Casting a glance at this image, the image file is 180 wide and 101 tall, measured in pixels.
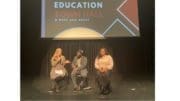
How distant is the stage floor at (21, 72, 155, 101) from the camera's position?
4.94ft

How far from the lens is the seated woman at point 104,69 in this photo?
1517 millimetres

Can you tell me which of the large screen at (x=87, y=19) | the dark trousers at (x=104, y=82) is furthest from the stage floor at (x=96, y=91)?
the large screen at (x=87, y=19)

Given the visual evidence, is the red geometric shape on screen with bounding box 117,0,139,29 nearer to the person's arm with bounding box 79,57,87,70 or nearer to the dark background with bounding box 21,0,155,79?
the dark background with bounding box 21,0,155,79

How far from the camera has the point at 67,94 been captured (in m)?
1.51

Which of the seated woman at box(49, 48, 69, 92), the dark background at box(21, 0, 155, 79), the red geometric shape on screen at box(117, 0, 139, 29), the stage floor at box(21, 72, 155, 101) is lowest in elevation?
the stage floor at box(21, 72, 155, 101)

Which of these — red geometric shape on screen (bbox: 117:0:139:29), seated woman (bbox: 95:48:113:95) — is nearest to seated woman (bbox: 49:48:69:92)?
seated woman (bbox: 95:48:113:95)

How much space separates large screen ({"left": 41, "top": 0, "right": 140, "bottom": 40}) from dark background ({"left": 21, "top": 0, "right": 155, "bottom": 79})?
3 cm

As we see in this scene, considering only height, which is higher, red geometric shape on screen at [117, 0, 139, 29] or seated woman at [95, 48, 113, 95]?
red geometric shape on screen at [117, 0, 139, 29]

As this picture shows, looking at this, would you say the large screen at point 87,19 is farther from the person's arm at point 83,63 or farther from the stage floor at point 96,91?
the stage floor at point 96,91

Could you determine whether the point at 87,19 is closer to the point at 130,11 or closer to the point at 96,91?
the point at 130,11

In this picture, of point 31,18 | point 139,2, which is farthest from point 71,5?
point 139,2
